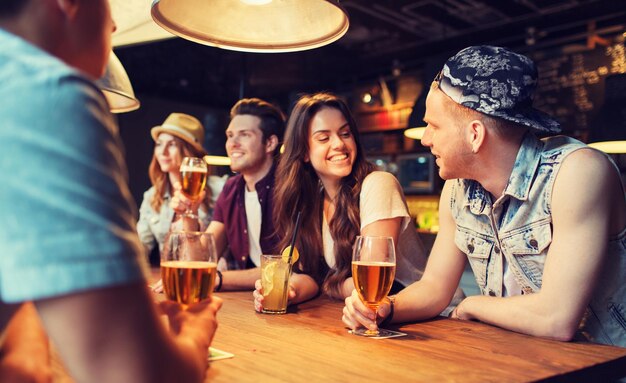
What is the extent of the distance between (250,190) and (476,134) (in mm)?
1698

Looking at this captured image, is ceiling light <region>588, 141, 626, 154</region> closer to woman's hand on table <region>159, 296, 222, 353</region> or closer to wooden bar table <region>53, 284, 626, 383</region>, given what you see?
wooden bar table <region>53, 284, 626, 383</region>

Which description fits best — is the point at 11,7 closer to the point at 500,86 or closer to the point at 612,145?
the point at 500,86

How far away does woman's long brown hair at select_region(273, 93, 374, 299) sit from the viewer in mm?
2293

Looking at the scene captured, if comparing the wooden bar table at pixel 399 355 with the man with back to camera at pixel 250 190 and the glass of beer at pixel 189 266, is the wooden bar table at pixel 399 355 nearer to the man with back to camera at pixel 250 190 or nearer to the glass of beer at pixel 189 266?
the glass of beer at pixel 189 266

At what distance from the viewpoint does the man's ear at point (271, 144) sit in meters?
3.26

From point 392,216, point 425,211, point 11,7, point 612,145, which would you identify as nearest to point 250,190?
point 392,216

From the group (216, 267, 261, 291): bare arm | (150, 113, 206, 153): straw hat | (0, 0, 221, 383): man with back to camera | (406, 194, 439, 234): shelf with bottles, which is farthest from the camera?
(406, 194, 439, 234): shelf with bottles

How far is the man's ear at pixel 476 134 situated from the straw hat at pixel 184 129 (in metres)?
2.49

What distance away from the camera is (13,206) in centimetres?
53

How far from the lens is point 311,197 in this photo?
258cm

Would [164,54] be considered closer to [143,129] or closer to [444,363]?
[143,129]

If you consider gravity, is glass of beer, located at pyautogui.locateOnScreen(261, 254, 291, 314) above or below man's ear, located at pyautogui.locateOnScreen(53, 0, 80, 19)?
below

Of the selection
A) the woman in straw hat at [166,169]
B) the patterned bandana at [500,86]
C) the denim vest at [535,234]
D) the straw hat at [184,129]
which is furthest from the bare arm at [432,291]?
the straw hat at [184,129]

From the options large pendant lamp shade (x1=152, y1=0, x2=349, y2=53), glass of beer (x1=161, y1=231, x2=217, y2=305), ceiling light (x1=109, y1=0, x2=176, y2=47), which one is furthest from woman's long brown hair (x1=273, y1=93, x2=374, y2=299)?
glass of beer (x1=161, y1=231, x2=217, y2=305)
